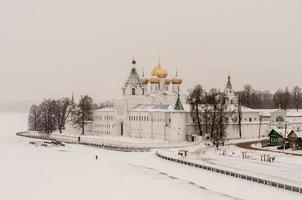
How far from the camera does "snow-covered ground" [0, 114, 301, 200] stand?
35.8 m

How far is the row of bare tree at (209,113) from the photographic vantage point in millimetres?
74344

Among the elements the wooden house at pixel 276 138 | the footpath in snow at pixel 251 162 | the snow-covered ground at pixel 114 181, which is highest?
the wooden house at pixel 276 138

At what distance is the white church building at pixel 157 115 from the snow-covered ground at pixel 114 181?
670 inches

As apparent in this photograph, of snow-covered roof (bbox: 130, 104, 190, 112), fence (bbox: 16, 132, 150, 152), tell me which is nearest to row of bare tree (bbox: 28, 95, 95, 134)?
fence (bbox: 16, 132, 150, 152)

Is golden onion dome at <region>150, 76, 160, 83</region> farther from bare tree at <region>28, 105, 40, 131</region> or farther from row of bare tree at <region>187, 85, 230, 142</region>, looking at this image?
bare tree at <region>28, 105, 40, 131</region>

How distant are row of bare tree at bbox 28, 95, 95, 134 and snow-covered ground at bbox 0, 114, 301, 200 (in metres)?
34.3

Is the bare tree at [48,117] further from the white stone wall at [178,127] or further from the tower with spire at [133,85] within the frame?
the white stone wall at [178,127]

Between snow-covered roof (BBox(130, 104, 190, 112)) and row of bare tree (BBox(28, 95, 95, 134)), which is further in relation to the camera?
row of bare tree (BBox(28, 95, 95, 134))

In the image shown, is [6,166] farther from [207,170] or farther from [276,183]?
[276,183]

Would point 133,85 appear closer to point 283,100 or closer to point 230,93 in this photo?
point 230,93

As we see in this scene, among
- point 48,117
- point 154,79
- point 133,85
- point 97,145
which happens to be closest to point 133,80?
point 133,85

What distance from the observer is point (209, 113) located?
250 feet

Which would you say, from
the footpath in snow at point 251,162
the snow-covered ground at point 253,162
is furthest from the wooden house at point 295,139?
the footpath in snow at point 251,162

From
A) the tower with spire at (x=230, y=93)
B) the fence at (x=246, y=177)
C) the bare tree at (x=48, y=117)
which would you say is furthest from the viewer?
the bare tree at (x=48, y=117)
